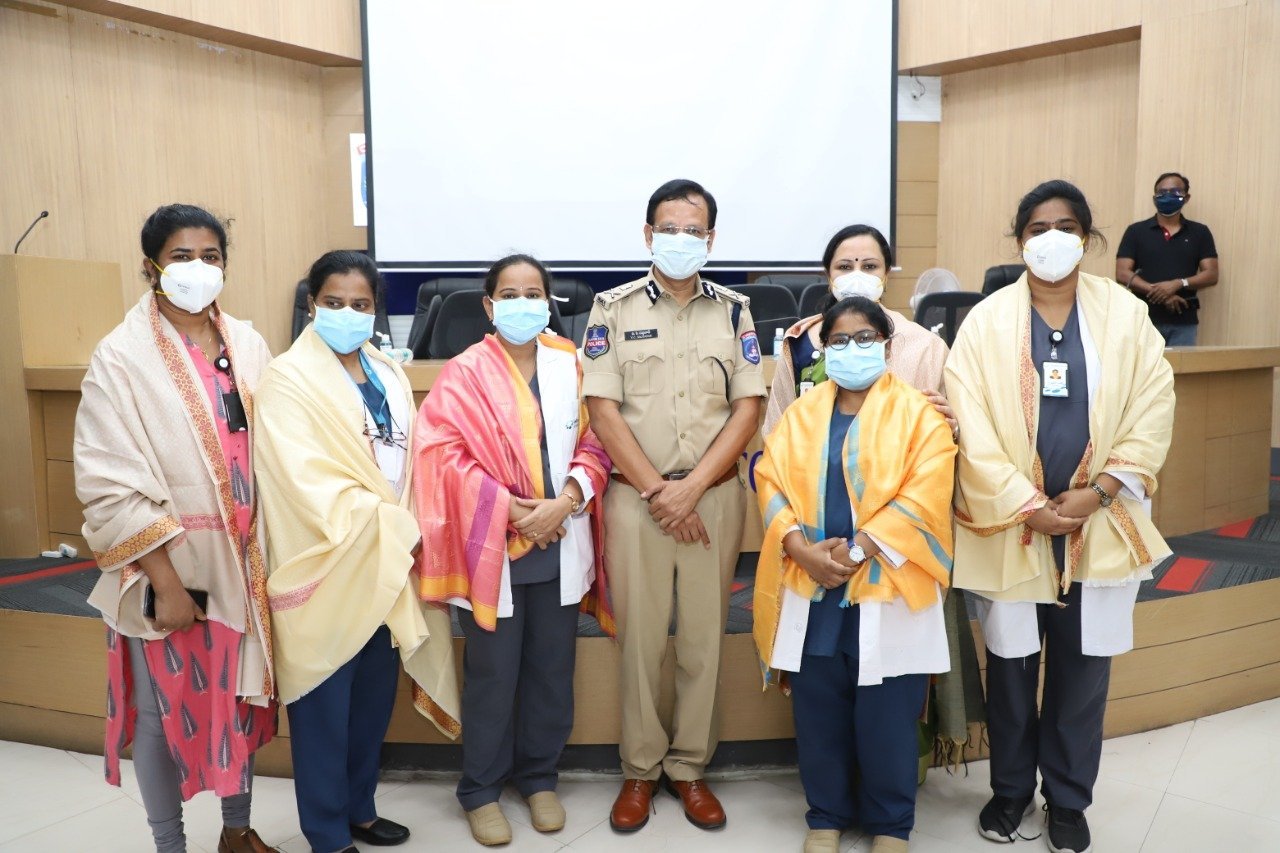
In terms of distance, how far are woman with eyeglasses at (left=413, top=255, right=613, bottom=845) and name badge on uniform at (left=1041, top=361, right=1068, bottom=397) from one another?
1.05 m

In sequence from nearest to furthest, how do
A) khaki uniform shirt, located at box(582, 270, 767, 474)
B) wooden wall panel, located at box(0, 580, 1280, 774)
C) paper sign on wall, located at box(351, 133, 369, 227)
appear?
khaki uniform shirt, located at box(582, 270, 767, 474), wooden wall panel, located at box(0, 580, 1280, 774), paper sign on wall, located at box(351, 133, 369, 227)

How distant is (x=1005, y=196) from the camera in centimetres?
611

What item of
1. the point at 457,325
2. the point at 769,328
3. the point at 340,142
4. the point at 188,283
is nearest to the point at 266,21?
the point at 340,142

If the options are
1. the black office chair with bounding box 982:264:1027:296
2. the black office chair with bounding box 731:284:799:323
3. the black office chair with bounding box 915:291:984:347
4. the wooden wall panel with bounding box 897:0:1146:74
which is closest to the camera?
the black office chair with bounding box 915:291:984:347

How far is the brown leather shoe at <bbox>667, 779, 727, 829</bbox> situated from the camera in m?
2.20

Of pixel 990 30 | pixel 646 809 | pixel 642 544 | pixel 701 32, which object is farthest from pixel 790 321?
pixel 990 30

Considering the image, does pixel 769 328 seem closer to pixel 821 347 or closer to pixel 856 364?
pixel 821 347

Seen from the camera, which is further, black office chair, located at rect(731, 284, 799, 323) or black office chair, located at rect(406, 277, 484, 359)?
black office chair, located at rect(731, 284, 799, 323)

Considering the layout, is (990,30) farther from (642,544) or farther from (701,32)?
(642,544)

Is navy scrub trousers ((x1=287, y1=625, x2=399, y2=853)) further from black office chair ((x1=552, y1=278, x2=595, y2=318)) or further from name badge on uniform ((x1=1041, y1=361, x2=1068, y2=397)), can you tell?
black office chair ((x1=552, y1=278, x2=595, y2=318))

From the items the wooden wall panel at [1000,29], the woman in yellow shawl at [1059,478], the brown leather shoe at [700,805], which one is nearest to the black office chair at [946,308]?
the woman in yellow shawl at [1059,478]

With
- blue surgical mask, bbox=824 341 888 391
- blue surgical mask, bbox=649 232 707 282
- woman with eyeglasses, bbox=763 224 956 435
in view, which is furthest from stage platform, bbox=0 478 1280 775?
blue surgical mask, bbox=649 232 707 282

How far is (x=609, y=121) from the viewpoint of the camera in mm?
5746

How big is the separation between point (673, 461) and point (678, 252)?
51cm
